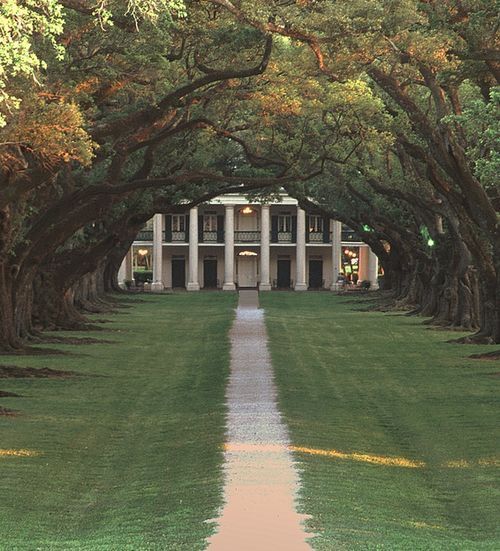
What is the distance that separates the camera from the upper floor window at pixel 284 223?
133 metres

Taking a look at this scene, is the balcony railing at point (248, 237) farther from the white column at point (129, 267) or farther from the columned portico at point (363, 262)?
the columned portico at point (363, 262)

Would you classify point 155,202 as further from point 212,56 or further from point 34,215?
point 212,56

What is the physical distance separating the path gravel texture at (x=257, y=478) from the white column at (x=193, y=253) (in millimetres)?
90105

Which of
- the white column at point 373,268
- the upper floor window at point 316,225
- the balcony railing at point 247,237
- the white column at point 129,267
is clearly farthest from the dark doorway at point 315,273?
the white column at point 129,267

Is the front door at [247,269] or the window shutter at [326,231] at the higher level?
the window shutter at [326,231]

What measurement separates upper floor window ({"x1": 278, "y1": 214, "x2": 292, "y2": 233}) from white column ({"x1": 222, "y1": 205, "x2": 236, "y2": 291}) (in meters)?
5.14

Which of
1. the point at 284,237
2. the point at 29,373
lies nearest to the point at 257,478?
the point at 29,373

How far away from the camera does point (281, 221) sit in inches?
5251

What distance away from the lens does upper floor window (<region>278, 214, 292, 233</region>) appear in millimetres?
133125

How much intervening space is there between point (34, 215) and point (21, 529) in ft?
103

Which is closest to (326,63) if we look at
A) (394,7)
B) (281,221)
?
(394,7)

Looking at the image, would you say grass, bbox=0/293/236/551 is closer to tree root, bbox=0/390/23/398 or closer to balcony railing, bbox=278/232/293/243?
tree root, bbox=0/390/23/398

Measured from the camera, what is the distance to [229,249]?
425 feet

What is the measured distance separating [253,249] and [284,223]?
3.67m
